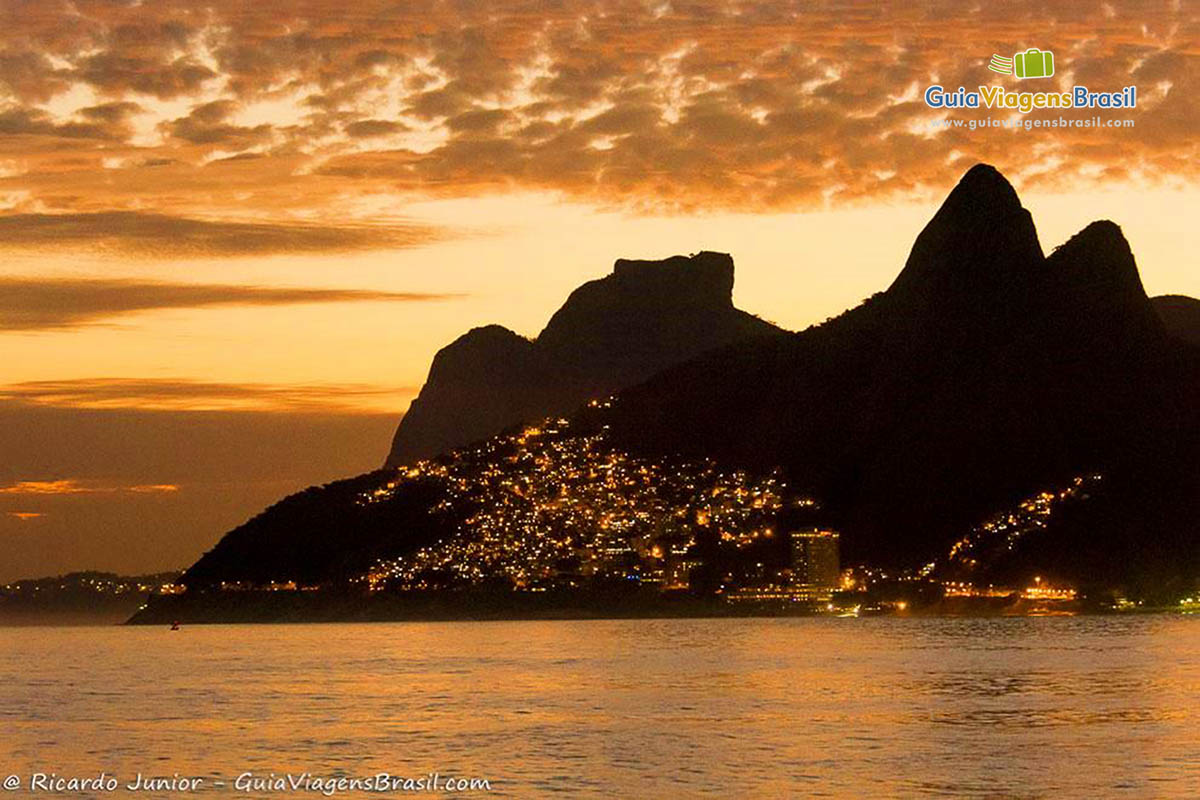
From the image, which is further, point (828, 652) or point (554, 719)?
point (828, 652)

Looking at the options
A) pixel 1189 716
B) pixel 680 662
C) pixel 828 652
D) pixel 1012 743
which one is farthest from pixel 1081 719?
pixel 828 652

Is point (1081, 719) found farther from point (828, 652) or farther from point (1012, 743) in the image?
point (828, 652)

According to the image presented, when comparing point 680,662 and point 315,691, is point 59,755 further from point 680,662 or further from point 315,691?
point 680,662

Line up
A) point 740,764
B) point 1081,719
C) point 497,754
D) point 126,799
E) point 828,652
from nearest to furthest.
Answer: point 126,799, point 740,764, point 497,754, point 1081,719, point 828,652

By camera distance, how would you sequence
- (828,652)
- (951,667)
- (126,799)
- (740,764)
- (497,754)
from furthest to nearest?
1. (828,652)
2. (951,667)
3. (497,754)
4. (740,764)
5. (126,799)

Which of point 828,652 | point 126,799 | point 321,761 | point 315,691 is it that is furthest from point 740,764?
point 828,652

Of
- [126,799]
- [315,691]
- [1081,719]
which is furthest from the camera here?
[315,691]
